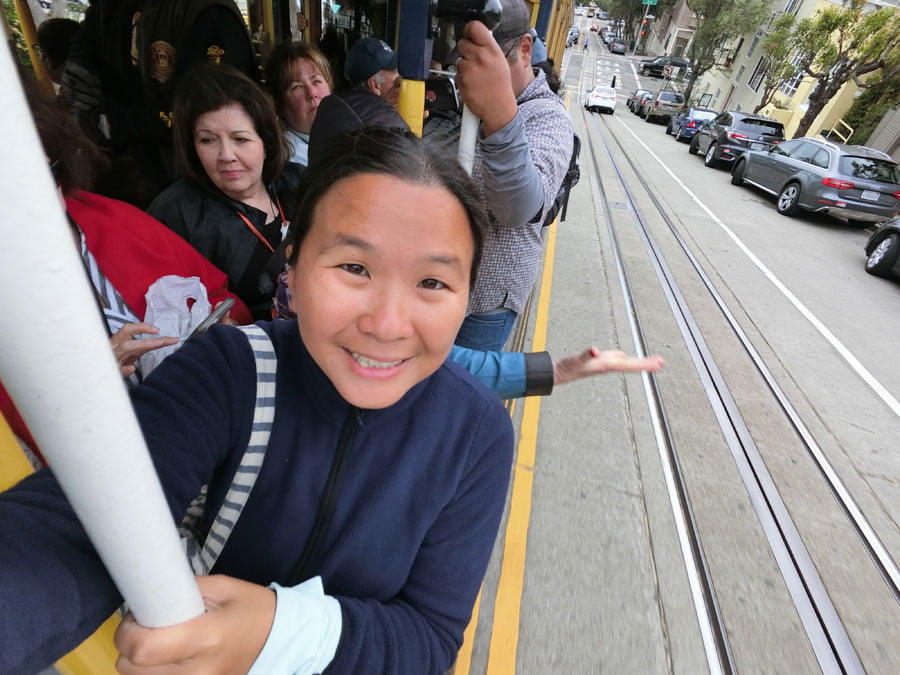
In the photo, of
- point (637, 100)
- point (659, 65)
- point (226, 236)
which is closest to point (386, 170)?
point (226, 236)

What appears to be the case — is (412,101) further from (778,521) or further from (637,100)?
(637,100)

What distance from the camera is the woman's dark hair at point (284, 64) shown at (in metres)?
2.64

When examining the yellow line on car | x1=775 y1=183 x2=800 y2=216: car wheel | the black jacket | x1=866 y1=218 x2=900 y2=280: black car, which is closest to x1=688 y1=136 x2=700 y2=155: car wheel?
x1=775 y1=183 x2=800 y2=216: car wheel

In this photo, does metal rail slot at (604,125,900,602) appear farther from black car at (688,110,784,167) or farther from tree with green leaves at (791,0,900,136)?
tree with green leaves at (791,0,900,136)

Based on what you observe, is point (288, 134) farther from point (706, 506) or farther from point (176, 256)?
point (706, 506)

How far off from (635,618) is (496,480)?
1548mm

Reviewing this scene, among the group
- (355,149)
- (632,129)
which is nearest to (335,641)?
(355,149)

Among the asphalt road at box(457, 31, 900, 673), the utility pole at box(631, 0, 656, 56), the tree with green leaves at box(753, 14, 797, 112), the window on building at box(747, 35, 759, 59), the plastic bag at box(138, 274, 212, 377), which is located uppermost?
the utility pole at box(631, 0, 656, 56)

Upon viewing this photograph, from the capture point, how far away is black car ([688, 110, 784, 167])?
12.5 m

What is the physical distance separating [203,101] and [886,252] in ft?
29.5

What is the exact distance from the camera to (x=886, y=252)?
6.84 meters

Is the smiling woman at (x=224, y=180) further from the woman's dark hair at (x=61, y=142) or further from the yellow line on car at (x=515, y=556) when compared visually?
the yellow line on car at (x=515, y=556)

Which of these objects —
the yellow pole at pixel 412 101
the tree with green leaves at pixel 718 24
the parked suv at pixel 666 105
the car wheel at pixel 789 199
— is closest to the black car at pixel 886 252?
the car wheel at pixel 789 199

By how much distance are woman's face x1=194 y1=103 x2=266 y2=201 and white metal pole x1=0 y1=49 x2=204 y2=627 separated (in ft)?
5.68
